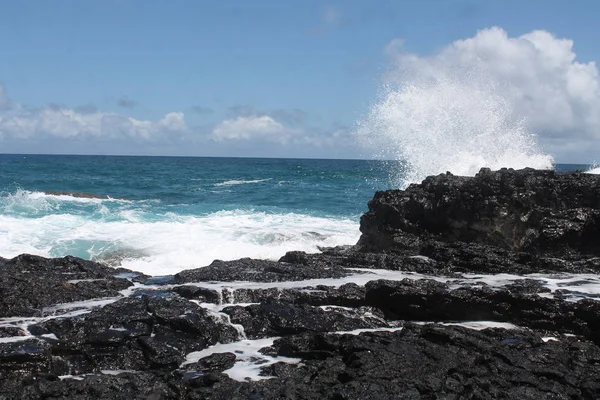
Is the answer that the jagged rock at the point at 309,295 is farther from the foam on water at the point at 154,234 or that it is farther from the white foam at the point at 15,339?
the foam on water at the point at 154,234

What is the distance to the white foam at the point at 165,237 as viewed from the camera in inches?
633

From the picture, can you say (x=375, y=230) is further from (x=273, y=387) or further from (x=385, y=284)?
(x=273, y=387)

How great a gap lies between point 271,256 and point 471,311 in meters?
8.05

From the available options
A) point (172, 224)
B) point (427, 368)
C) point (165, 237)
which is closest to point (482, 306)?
point (427, 368)

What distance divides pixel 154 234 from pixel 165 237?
24.3 inches

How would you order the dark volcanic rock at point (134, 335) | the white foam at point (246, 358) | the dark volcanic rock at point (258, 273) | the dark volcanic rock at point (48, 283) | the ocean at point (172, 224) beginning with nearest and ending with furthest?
the white foam at point (246, 358) < the dark volcanic rock at point (134, 335) < the dark volcanic rock at point (48, 283) < the dark volcanic rock at point (258, 273) < the ocean at point (172, 224)

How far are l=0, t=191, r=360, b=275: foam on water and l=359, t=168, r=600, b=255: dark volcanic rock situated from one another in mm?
3833

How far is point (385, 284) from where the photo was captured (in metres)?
9.37

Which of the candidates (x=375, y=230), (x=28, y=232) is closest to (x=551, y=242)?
(x=375, y=230)

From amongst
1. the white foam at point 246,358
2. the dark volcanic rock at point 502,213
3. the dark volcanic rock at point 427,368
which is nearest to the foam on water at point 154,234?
the dark volcanic rock at point 502,213

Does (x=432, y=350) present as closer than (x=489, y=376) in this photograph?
No

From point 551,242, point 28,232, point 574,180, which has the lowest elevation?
point 28,232

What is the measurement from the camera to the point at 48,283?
9695 mm

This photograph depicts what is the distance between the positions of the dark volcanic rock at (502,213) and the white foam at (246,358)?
20.9 ft
